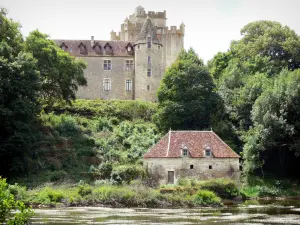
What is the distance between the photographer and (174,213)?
1359 inches

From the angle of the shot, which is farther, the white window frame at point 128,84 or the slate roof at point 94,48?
the white window frame at point 128,84

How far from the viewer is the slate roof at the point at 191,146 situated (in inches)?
1901

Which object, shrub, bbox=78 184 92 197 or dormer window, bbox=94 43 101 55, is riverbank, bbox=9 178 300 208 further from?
dormer window, bbox=94 43 101 55

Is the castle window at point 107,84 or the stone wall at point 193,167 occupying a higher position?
the castle window at point 107,84

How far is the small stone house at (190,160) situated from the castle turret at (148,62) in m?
24.5

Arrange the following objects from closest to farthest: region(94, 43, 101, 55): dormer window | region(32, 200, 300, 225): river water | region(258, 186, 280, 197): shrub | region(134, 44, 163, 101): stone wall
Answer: region(32, 200, 300, 225): river water
region(258, 186, 280, 197): shrub
region(134, 44, 163, 101): stone wall
region(94, 43, 101, 55): dormer window

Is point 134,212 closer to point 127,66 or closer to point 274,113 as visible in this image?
point 274,113

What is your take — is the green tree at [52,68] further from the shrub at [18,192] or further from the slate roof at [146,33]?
the shrub at [18,192]

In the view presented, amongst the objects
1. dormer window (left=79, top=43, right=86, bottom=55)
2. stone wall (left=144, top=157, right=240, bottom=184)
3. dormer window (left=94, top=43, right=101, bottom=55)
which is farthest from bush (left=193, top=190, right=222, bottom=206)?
dormer window (left=79, top=43, right=86, bottom=55)

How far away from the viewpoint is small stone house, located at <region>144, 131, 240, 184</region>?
47.9 metres

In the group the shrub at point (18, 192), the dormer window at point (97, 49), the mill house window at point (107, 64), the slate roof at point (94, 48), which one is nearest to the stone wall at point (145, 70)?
the slate roof at point (94, 48)

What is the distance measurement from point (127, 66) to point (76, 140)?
75.5ft

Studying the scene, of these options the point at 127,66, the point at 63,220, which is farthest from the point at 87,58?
the point at 63,220

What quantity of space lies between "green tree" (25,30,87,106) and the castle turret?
11.7 m
